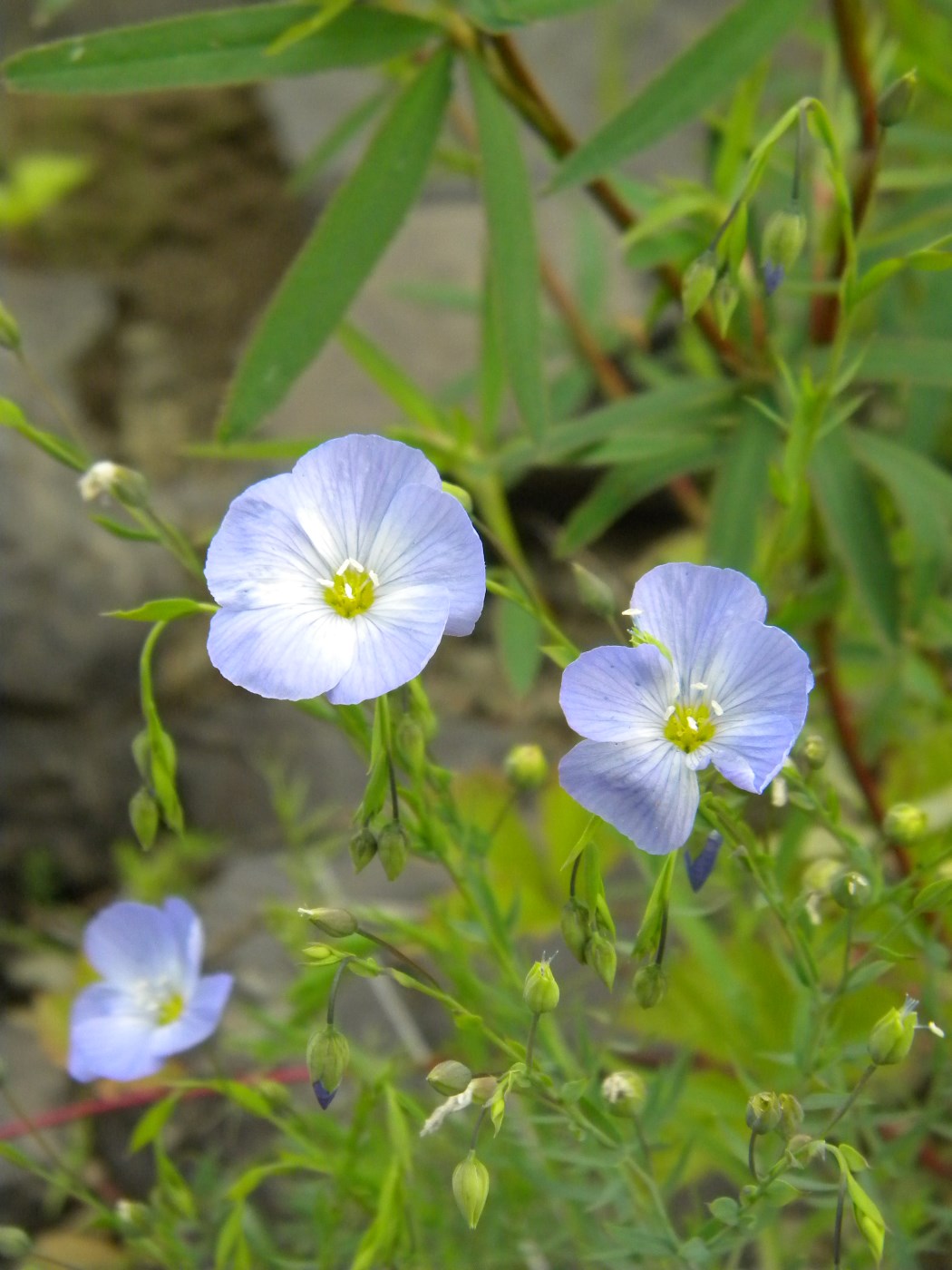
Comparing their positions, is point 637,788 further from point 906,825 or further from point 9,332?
point 9,332

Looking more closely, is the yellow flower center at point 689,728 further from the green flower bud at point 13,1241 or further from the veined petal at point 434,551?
the green flower bud at point 13,1241

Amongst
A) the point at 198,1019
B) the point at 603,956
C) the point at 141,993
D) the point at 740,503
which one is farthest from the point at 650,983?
the point at 740,503

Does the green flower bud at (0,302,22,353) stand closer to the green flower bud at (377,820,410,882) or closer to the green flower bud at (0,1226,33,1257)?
the green flower bud at (377,820,410,882)

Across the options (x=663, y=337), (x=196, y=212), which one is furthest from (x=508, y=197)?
(x=196, y=212)

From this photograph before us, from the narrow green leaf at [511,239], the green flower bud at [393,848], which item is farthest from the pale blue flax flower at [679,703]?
the narrow green leaf at [511,239]

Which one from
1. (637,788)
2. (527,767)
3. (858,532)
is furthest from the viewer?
(858,532)

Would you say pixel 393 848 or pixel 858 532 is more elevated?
pixel 393 848

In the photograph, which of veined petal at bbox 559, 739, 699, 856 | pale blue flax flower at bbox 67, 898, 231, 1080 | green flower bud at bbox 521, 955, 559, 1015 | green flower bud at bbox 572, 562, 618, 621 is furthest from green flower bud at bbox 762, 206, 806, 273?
pale blue flax flower at bbox 67, 898, 231, 1080
